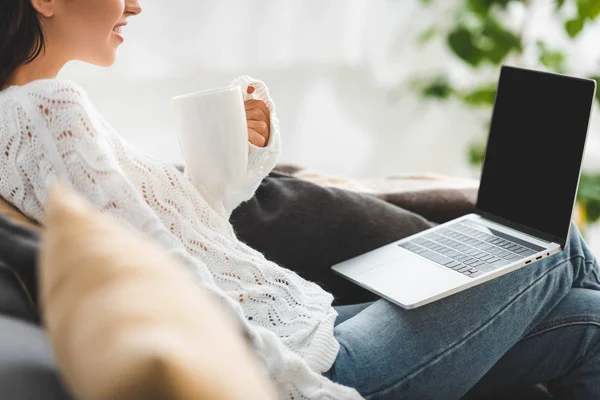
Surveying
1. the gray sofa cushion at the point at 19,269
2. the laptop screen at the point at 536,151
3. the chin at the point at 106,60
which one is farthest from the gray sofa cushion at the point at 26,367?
the laptop screen at the point at 536,151

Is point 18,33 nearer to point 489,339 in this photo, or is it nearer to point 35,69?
point 35,69

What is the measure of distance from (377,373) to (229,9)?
181cm

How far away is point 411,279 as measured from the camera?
114 centimetres

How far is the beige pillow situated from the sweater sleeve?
56cm

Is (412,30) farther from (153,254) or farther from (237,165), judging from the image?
(153,254)

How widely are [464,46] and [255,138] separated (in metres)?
1.46

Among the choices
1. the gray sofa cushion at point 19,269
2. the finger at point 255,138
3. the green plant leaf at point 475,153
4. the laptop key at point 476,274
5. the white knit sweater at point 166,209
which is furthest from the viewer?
the green plant leaf at point 475,153

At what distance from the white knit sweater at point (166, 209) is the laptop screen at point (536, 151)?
0.42 m

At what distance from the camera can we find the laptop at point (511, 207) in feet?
3.74

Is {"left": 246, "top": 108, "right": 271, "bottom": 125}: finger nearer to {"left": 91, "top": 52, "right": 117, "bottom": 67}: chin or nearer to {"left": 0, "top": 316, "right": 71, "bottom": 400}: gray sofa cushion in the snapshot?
{"left": 91, "top": 52, "right": 117, "bottom": 67}: chin

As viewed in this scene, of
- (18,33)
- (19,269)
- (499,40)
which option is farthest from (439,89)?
(19,269)

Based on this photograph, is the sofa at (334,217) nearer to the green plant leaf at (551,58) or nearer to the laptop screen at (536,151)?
the laptop screen at (536,151)

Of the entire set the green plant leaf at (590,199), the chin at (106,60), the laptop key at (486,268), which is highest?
the chin at (106,60)

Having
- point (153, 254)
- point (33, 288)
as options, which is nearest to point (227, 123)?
point (33, 288)
